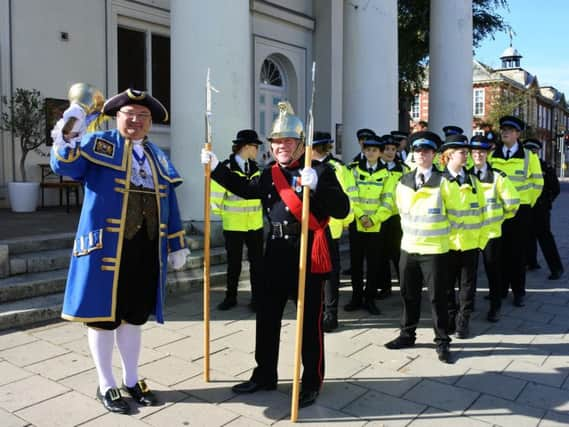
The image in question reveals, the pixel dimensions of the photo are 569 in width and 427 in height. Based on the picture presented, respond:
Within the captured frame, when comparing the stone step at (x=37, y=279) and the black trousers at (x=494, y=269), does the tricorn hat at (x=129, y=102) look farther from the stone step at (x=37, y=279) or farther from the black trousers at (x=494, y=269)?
the black trousers at (x=494, y=269)

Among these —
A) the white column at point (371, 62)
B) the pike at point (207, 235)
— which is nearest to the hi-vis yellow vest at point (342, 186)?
the pike at point (207, 235)

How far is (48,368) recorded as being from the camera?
14.6 feet

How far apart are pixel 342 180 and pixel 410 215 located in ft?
3.88

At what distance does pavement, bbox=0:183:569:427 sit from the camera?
12.3 ft

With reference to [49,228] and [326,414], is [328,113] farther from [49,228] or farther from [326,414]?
[326,414]

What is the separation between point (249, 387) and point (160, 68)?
10.7 meters

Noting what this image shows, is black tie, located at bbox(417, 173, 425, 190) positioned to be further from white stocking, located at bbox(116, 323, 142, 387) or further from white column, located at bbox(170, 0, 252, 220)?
white column, located at bbox(170, 0, 252, 220)

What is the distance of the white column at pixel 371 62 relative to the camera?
438 inches

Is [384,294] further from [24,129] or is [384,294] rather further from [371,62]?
[24,129]

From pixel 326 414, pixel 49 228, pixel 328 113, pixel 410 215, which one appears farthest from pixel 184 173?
pixel 328 113

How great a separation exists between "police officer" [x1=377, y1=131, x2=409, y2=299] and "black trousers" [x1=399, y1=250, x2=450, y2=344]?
4.48 ft

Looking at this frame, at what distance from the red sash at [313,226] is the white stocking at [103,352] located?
1473mm

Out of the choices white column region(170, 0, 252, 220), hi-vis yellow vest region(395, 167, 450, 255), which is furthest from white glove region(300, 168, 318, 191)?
white column region(170, 0, 252, 220)

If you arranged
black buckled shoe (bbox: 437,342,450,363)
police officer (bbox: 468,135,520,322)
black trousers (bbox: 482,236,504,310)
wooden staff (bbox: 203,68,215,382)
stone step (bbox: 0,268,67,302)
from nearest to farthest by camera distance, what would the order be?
1. wooden staff (bbox: 203,68,215,382)
2. black buckled shoe (bbox: 437,342,450,363)
3. stone step (bbox: 0,268,67,302)
4. police officer (bbox: 468,135,520,322)
5. black trousers (bbox: 482,236,504,310)
